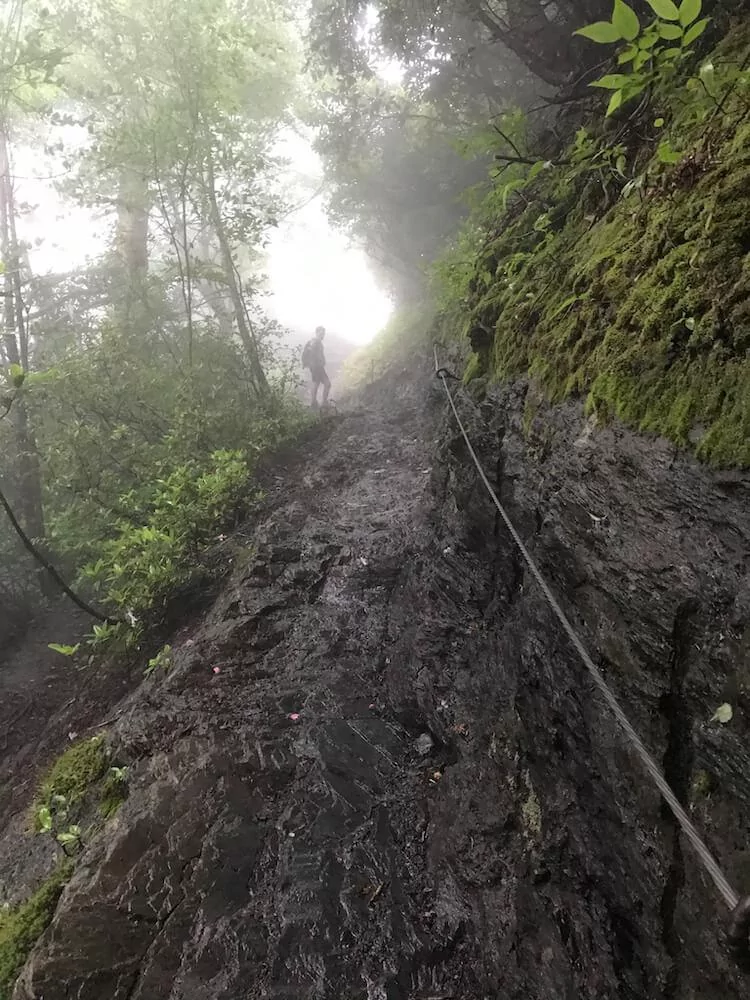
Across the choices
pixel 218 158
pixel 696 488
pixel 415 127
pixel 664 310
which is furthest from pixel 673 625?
pixel 415 127

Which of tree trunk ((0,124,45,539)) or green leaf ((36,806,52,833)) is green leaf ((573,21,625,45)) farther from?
tree trunk ((0,124,45,539))

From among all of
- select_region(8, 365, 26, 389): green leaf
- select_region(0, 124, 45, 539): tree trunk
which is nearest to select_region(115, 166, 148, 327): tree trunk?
select_region(0, 124, 45, 539): tree trunk

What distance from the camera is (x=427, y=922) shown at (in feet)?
9.61

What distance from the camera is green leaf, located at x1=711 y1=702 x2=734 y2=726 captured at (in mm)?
1845

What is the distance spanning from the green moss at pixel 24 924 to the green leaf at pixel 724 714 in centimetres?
398

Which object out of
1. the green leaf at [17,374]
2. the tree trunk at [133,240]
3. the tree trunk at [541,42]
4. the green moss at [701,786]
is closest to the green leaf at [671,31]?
the green moss at [701,786]

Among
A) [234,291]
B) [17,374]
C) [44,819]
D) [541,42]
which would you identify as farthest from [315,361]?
[44,819]

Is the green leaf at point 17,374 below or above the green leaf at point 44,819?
above

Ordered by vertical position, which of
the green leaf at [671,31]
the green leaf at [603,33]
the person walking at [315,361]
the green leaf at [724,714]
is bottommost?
the green leaf at [724,714]

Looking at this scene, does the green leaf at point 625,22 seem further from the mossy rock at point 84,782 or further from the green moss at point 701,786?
the mossy rock at point 84,782

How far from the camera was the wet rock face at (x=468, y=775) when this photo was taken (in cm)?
209

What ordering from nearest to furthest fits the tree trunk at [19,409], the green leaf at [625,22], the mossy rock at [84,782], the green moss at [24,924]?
the green leaf at [625,22]
the green moss at [24,924]
the mossy rock at [84,782]
the tree trunk at [19,409]

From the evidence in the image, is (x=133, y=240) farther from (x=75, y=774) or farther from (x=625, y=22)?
(x=625, y=22)

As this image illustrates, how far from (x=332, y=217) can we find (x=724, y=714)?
60.8 ft
